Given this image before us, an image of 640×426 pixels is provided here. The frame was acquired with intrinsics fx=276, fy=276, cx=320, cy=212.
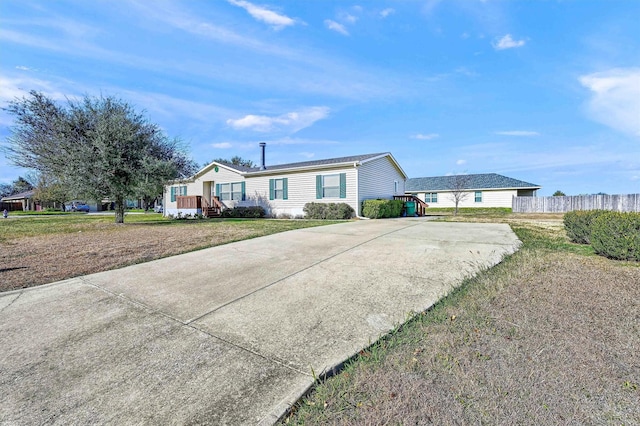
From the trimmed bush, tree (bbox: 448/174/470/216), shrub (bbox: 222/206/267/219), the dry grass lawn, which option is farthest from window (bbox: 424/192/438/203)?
the dry grass lawn

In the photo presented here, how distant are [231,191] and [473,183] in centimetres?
2478

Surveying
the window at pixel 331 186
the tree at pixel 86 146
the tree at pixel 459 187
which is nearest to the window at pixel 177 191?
the tree at pixel 86 146

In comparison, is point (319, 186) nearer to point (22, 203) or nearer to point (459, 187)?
point (459, 187)

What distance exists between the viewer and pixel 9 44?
261 inches

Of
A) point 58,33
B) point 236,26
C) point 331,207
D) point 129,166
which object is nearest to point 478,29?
point 236,26

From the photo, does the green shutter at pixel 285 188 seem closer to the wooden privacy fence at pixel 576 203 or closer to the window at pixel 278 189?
the window at pixel 278 189

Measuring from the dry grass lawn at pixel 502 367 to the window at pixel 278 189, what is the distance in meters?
15.1

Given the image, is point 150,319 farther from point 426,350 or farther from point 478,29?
point 478,29

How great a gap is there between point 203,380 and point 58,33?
9.15m

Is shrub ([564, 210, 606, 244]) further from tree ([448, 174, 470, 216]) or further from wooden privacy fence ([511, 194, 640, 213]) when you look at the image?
tree ([448, 174, 470, 216])

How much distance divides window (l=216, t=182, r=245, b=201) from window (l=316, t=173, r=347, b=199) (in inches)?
249

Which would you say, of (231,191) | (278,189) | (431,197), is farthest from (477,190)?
(231,191)

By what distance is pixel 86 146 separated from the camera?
40.2 feet

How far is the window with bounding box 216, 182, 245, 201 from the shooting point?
19.8 metres
